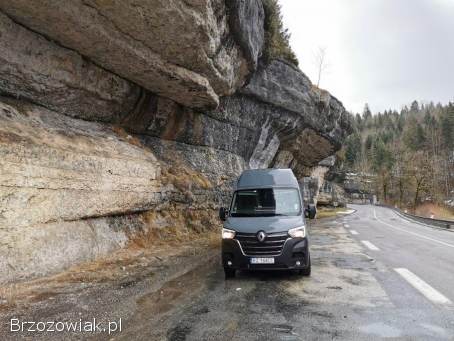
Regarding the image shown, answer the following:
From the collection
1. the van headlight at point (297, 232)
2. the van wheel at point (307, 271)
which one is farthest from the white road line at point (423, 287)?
the van headlight at point (297, 232)

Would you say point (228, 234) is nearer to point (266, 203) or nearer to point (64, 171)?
point (266, 203)

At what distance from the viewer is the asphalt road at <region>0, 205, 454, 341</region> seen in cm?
461

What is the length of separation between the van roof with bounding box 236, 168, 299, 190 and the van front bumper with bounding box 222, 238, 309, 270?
2.10m

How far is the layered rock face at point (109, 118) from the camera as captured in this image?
8062 millimetres

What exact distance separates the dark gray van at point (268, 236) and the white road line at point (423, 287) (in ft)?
6.84

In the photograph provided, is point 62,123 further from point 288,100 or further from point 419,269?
point 288,100

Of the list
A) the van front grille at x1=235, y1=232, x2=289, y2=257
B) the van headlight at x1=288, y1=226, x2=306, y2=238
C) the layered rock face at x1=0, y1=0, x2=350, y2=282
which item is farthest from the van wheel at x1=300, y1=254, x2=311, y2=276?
the layered rock face at x1=0, y1=0, x2=350, y2=282

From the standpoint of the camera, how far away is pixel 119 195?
11.1m

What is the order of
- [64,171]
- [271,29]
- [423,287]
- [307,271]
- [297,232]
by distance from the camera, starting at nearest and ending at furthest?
[423,287]
[297,232]
[307,271]
[64,171]
[271,29]

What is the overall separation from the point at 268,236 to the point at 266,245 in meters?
0.20

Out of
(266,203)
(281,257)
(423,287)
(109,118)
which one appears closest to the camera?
(423,287)

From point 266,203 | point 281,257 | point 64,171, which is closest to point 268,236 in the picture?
point 281,257

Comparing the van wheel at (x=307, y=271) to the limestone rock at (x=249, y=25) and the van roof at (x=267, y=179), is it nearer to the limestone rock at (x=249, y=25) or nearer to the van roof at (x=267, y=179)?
the van roof at (x=267, y=179)

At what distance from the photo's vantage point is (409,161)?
63562mm
